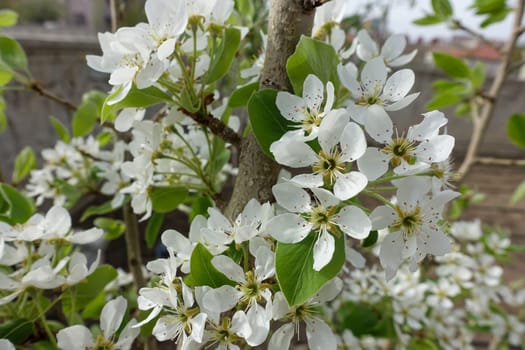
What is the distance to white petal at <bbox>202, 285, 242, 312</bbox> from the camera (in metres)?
0.28

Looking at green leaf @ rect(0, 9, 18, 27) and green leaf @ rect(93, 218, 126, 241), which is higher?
green leaf @ rect(0, 9, 18, 27)

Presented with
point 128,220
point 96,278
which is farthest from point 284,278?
point 128,220

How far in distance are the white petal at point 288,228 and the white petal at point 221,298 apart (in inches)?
2.0

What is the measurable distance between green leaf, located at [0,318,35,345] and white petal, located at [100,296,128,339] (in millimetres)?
83

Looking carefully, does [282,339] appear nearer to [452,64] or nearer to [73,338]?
[73,338]

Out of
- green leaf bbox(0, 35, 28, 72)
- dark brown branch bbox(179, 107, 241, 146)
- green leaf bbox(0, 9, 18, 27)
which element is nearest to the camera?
dark brown branch bbox(179, 107, 241, 146)

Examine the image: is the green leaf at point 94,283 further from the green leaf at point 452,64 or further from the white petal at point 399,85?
the green leaf at point 452,64

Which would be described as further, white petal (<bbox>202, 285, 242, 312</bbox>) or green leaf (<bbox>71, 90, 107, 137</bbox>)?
green leaf (<bbox>71, 90, 107, 137</bbox>)

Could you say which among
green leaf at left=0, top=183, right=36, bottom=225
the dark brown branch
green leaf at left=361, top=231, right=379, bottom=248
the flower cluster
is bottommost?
the flower cluster

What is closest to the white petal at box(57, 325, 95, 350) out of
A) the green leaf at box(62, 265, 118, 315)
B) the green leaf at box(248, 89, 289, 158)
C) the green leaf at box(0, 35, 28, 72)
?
the green leaf at box(62, 265, 118, 315)

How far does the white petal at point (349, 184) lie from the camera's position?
0.86 ft

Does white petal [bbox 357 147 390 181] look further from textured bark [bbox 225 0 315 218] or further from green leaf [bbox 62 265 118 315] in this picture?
green leaf [bbox 62 265 118 315]

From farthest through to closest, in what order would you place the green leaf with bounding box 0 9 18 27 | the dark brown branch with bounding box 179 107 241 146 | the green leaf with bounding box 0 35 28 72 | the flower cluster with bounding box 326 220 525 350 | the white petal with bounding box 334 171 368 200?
the flower cluster with bounding box 326 220 525 350, the green leaf with bounding box 0 9 18 27, the green leaf with bounding box 0 35 28 72, the dark brown branch with bounding box 179 107 241 146, the white petal with bounding box 334 171 368 200

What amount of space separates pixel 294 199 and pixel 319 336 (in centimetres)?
10
